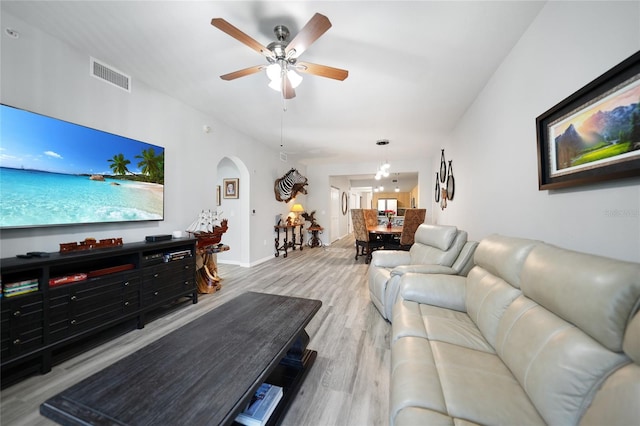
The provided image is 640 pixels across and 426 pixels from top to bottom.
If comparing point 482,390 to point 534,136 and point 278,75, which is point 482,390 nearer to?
point 534,136

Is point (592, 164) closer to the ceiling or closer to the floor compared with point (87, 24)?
closer to the floor

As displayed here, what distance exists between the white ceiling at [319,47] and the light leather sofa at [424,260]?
179 centimetres

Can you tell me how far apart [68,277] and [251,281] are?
2.32m

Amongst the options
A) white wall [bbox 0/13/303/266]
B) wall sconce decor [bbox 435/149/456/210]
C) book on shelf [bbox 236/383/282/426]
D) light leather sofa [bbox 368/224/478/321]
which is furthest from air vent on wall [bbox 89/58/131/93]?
wall sconce decor [bbox 435/149/456/210]

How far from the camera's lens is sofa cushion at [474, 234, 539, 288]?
4.52 ft

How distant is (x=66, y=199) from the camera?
6.70ft

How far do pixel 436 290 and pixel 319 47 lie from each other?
2419 millimetres

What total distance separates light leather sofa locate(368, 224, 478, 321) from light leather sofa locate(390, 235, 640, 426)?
0.82 m

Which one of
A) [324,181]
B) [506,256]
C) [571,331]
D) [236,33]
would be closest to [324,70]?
[236,33]

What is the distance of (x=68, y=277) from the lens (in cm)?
189

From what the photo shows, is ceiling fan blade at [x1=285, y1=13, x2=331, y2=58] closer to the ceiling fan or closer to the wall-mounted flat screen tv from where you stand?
the ceiling fan

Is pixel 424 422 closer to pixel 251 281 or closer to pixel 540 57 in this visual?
pixel 540 57

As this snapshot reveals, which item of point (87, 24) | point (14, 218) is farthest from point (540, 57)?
point (14, 218)

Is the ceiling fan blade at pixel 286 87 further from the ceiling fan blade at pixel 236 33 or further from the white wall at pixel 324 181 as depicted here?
the white wall at pixel 324 181
